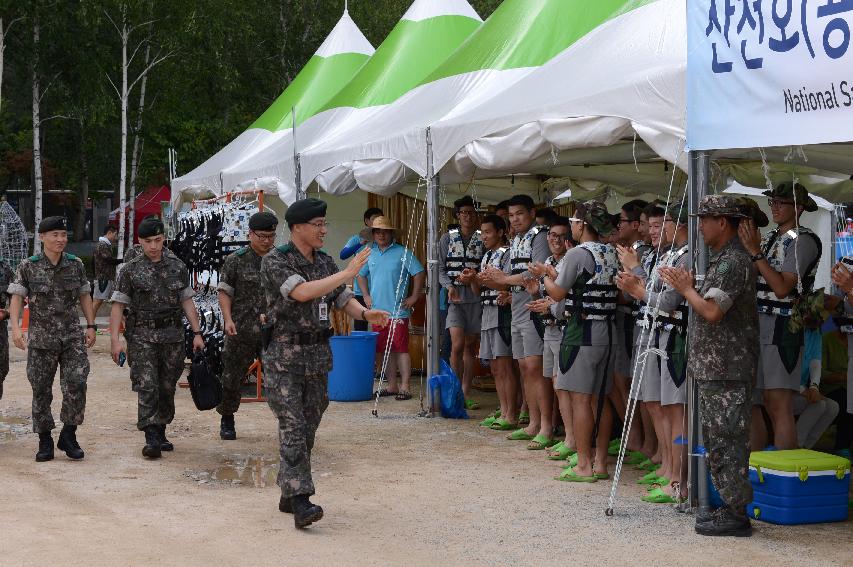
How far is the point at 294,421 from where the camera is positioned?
21.2ft

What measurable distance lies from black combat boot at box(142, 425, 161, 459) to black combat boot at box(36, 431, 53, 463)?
2.20 feet

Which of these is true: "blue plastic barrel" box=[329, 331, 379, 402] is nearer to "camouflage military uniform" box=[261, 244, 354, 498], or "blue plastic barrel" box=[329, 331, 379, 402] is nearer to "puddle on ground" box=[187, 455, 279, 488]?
"puddle on ground" box=[187, 455, 279, 488]

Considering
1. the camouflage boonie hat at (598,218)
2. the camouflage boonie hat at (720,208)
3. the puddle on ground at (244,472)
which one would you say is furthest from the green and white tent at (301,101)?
the camouflage boonie hat at (720,208)

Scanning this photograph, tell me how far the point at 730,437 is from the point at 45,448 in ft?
16.6

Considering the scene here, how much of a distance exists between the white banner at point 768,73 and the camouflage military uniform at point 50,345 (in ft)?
15.6

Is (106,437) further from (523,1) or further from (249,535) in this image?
(523,1)

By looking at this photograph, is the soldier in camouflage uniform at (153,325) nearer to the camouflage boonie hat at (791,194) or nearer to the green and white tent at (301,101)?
the camouflage boonie hat at (791,194)

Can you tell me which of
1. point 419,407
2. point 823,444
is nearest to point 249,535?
point 823,444

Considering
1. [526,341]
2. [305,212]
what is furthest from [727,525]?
[526,341]

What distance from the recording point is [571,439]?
8.48 metres

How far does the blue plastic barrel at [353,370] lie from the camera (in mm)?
11711

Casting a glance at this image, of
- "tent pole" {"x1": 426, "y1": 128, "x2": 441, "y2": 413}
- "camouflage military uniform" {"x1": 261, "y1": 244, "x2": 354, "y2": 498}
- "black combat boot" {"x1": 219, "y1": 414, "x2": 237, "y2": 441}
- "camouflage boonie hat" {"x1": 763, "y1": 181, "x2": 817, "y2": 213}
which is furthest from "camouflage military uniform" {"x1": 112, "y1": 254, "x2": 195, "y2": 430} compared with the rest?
"camouflage boonie hat" {"x1": 763, "y1": 181, "x2": 817, "y2": 213}

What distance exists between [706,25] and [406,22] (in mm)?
8669

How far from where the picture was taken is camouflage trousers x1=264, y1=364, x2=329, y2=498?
641cm
